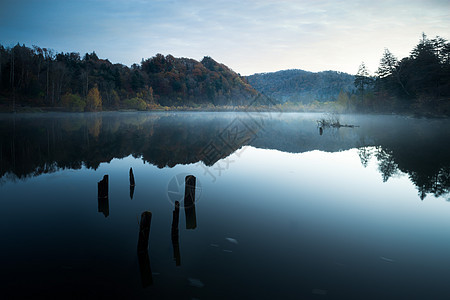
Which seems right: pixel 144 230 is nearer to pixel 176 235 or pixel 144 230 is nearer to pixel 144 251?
pixel 144 251

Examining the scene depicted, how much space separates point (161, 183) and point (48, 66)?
8115cm

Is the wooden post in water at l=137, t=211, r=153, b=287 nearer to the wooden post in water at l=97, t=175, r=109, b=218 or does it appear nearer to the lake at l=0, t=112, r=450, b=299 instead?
the lake at l=0, t=112, r=450, b=299

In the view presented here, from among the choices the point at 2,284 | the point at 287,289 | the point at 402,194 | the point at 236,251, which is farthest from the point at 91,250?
the point at 402,194

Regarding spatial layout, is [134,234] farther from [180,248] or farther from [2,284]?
[2,284]

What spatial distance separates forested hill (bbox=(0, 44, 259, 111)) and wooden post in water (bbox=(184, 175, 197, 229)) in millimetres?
72786

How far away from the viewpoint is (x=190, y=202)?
7.91 m

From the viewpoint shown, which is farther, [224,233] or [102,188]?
[102,188]

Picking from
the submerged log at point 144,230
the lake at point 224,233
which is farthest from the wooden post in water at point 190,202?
the submerged log at point 144,230

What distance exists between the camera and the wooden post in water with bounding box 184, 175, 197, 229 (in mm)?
7330

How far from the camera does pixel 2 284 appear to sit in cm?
478

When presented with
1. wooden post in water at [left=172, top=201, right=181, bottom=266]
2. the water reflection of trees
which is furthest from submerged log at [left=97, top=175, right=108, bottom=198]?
the water reflection of trees

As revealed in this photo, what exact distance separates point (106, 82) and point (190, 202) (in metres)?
98.3

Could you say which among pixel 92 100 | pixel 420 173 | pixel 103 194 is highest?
pixel 92 100

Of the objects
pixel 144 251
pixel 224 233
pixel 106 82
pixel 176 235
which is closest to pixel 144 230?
pixel 144 251
